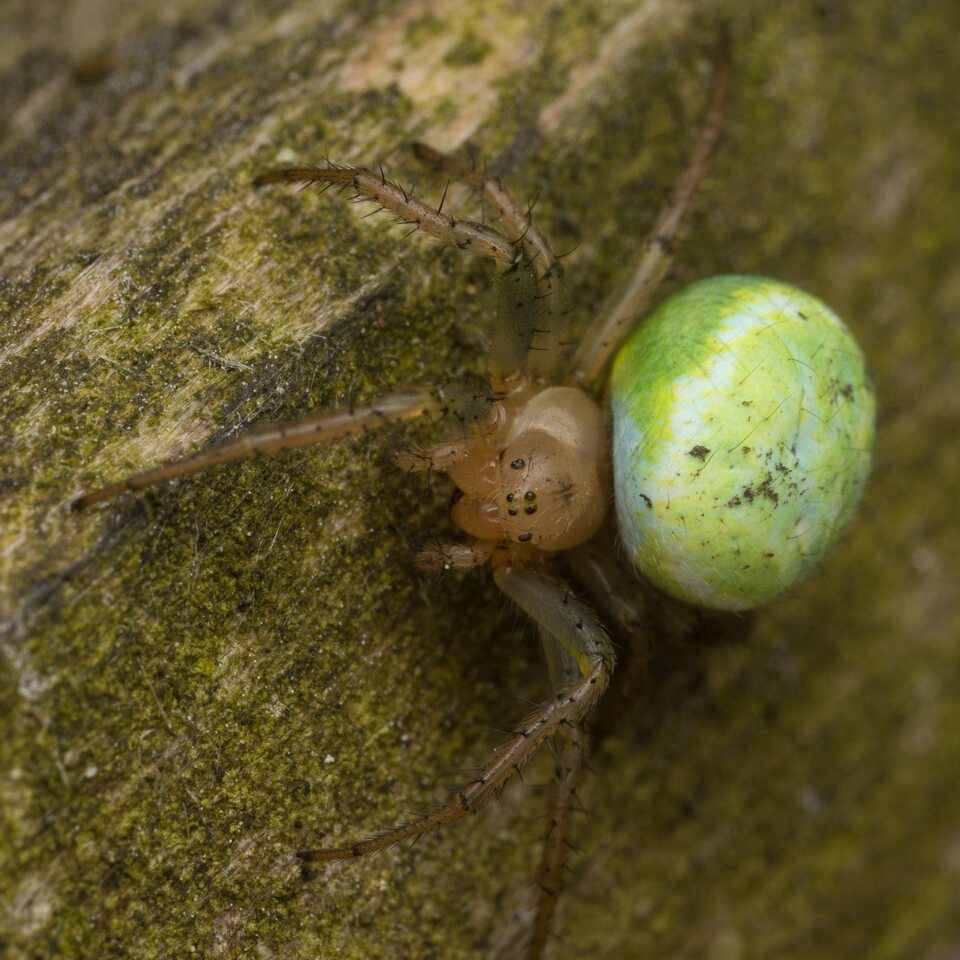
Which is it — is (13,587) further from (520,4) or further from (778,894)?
(778,894)

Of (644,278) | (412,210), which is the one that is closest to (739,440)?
(644,278)

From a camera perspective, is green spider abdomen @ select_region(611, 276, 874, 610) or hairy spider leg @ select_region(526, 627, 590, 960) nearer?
green spider abdomen @ select_region(611, 276, 874, 610)

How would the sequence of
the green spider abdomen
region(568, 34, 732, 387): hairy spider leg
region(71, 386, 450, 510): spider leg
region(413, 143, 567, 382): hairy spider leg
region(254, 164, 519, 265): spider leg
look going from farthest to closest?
region(568, 34, 732, 387): hairy spider leg
region(413, 143, 567, 382): hairy spider leg
region(254, 164, 519, 265): spider leg
the green spider abdomen
region(71, 386, 450, 510): spider leg


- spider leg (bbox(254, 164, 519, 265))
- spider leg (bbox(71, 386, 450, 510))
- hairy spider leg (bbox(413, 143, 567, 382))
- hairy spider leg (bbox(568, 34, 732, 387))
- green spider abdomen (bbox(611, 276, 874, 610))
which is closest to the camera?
spider leg (bbox(71, 386, 450, 510))

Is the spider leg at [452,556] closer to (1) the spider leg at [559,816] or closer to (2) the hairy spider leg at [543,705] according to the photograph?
(2) the hairy spider leg at [543,705]

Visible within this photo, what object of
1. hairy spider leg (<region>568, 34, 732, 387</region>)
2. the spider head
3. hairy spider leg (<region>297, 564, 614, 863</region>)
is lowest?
hairy spider leg (<region>297, 564, 614, 863</region>)

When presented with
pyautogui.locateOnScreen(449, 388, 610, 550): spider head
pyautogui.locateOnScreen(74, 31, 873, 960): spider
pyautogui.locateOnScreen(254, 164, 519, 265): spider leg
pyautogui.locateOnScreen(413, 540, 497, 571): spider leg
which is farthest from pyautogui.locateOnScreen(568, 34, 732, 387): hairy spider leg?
pyautogui.locateOnScreen(413, 540, 497, 571): spider leg

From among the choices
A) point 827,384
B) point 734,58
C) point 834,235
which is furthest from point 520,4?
point 827,384

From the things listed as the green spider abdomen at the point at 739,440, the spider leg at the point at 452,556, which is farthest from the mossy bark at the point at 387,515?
the green spider abdomen at the point at 739,440

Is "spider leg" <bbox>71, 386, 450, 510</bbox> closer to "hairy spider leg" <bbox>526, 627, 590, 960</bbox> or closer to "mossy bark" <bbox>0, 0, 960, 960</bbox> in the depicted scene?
"mossy bark" <bbox>0, 0, 960, 960</bbox>
